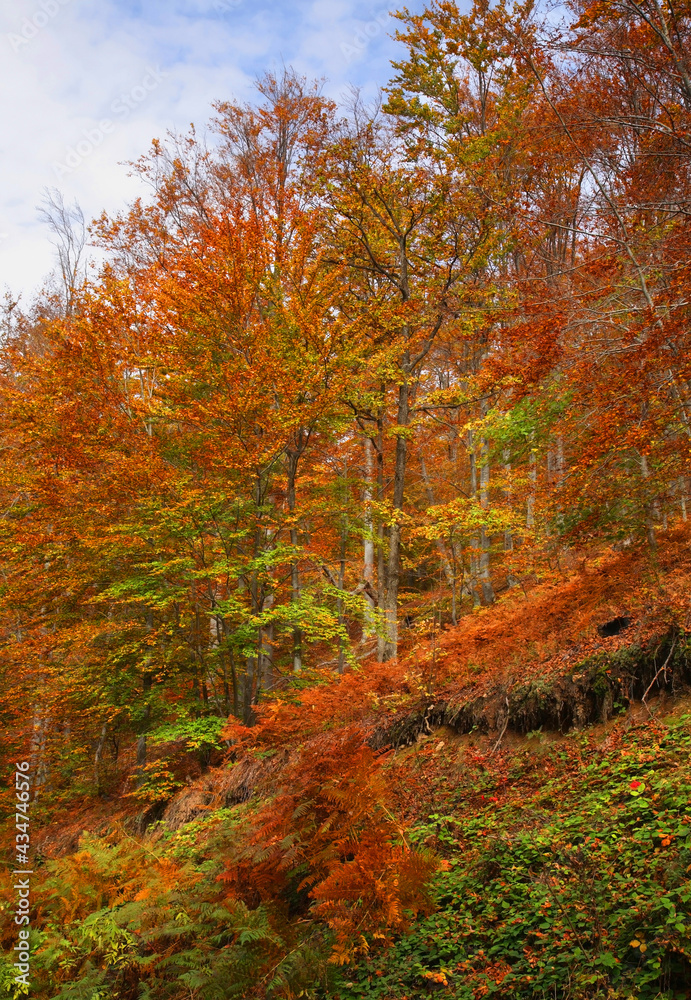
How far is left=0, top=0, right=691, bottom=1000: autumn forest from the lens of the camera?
163 inches

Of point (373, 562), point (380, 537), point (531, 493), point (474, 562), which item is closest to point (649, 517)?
point (531, 493)

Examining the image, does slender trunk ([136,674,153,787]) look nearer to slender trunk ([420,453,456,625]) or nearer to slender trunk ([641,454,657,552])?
slender trunk ([420,453,456,625])

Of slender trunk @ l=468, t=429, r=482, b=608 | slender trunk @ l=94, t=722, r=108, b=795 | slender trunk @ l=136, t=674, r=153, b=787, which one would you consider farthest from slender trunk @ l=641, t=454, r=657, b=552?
slender trunk @ l=94, t=722, r=108, b=795

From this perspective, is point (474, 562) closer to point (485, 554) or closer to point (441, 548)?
point (441, 548)

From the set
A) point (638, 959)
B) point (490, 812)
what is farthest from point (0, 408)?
point (638, 959)

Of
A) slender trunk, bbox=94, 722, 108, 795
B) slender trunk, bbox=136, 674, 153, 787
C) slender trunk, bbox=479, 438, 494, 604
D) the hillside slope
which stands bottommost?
slender trunk, bbox=94, 722, 108, 795

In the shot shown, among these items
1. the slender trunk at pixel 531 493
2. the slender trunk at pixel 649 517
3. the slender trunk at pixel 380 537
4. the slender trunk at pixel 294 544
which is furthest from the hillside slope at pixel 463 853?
the slender trunk at pixel 380 537

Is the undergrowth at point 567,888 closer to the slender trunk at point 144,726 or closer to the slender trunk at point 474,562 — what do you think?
the slender trunk at point 144,726

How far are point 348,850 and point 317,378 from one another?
27.4 feet

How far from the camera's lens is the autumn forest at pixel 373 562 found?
13.6 feet

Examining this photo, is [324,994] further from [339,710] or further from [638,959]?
[339,710]

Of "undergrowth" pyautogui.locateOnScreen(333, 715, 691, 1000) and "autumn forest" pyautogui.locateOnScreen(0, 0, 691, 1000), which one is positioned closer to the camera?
"undergrowth" pyautogui.locateOnScreen(333, 715, 691, 1000)

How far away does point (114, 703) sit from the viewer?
469 inches

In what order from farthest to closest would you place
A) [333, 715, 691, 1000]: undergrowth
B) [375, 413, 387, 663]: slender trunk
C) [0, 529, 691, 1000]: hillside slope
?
[375, 413, 387, 663]: slender trunk, [0, 529, 691, 1000]: hillside slope, [333, 715, 691, 1000]: undergrowth
